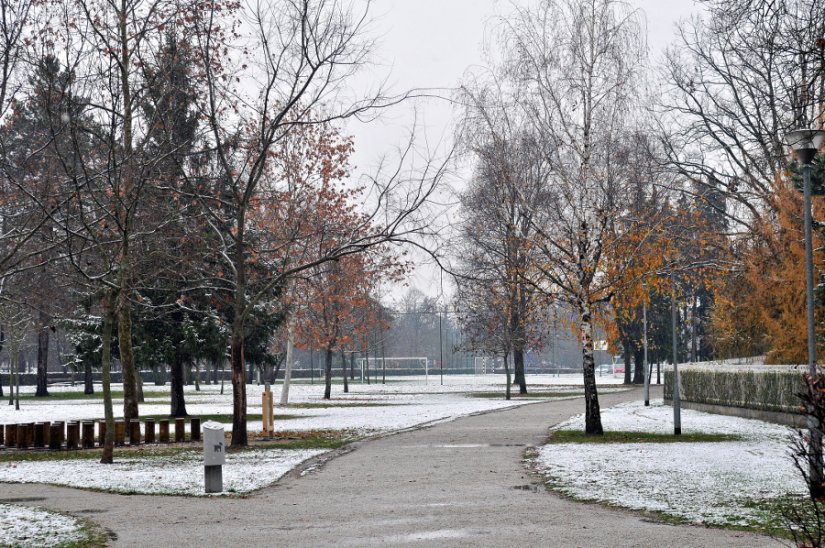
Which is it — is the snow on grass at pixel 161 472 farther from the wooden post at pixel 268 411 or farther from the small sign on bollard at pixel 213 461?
the wooden post at pixel 268 411

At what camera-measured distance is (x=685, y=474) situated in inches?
573

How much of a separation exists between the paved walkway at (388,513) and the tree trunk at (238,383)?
3752mm

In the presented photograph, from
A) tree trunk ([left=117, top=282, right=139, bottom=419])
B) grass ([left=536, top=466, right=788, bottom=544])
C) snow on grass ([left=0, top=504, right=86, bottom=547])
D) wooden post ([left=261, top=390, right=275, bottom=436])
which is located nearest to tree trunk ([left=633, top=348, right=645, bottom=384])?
wooden post ([left=261, top=390, right=275, bottom=436])

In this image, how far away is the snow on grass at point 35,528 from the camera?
936 cm

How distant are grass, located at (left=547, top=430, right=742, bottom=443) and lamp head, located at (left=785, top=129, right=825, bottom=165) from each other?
350 inches

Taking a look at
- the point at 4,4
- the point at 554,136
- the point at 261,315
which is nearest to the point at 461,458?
the point at 554,136

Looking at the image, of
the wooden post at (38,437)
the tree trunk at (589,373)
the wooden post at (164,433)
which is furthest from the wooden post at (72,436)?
the tree trunk at (589,373)

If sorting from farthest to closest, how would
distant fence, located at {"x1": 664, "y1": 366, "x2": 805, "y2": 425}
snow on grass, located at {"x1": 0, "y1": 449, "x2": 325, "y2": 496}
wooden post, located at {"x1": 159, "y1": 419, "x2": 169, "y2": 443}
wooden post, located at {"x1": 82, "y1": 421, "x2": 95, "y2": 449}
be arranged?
distant fence, located at {"x1": 664, "y1": 366, "x2": 805, "y2": 425} < wooden post, located at {"x1": 159, "y1": 419, "x2": 169, "y2": 443} < wooden post, located at {"x1": 82, "y1": 421, "x2": 95, "y2": 449} < snow on grass, located at {"x1": 0, "y1": 449, "x2": 325, "y2": 496}

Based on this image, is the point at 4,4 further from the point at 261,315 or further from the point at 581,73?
the point at 261,315

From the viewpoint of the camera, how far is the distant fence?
24.8m

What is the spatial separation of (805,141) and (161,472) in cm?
1125

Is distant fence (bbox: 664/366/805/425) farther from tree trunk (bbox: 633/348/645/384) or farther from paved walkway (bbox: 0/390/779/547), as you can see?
tree trunk (bbox: 633/348/645/384)

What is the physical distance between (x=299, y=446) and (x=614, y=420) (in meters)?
11.5

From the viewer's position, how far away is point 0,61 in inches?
627
